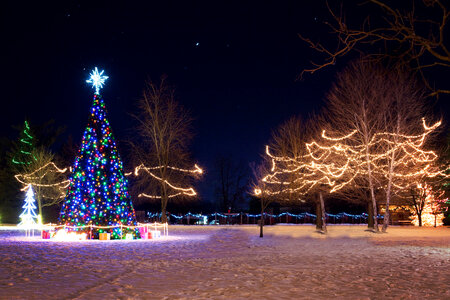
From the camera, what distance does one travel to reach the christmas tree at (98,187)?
20859mm

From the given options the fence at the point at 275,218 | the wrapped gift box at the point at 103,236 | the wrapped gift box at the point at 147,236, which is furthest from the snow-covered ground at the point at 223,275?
the fence at the point at 275,218

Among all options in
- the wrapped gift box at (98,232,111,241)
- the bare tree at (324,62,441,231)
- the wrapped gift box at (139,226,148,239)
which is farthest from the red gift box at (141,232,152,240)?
the bare tree at (324,62,441,231)

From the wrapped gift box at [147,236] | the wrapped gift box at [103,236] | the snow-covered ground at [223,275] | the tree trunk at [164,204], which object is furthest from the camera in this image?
the tree trunk at [164,204]

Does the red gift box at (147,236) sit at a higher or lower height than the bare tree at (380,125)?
lower

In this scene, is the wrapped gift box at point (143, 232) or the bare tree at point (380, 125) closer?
the wrapped gift box at point (143, 232)

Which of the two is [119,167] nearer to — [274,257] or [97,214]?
[97,214]

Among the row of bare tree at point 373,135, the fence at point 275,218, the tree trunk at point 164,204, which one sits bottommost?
the fence at point 275,218

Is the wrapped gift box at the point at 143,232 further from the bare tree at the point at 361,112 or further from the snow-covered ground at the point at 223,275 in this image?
the bare tree at the point at 361,112

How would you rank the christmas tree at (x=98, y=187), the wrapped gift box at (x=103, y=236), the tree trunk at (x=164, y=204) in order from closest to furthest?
the wrapped gift box at (x=103, y=236), the christmas tree at (x=98, y=187), the tree trunk at (x=164, y=204)

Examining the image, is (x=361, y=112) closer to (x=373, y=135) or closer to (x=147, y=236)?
(x=373, y=135)

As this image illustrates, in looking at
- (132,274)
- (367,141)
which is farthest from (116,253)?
(367,141)

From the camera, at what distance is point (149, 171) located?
3816cm

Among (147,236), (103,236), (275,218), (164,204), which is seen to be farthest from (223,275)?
(275,218)

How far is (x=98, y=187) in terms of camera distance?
21016mm
